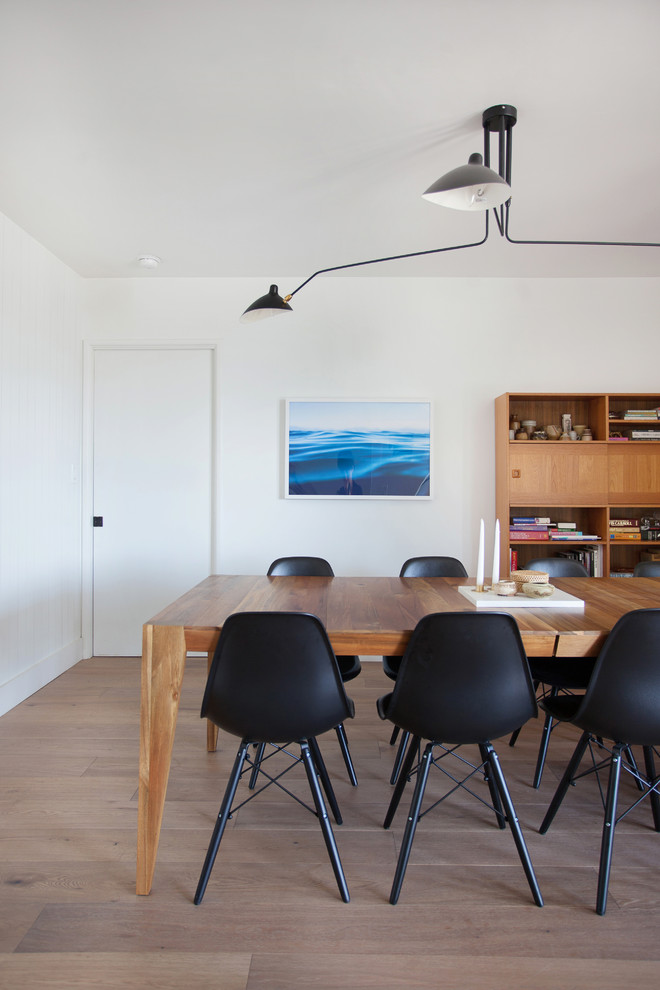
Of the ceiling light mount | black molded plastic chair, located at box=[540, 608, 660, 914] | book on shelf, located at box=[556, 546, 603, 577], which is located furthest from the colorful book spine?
the ceiling light mount

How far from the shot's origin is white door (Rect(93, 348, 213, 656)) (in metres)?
4.10

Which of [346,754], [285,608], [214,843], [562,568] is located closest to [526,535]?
[562,568]

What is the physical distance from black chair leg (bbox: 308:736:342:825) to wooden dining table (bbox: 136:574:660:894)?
339 millimetres

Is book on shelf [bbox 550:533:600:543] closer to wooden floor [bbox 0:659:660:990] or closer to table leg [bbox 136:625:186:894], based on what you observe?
wooden floor [bbox 0:659:660:990]

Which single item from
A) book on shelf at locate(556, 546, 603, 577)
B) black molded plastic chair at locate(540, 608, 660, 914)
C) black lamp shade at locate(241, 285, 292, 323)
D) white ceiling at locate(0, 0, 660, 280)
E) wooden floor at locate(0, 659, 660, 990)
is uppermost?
white ceiling at locate(0, 0, 660, 280)

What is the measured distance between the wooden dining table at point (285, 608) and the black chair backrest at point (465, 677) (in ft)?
0.34

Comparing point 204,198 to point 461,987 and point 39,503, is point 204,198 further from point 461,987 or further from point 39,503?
point 461,987

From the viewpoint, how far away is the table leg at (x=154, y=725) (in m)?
1.70

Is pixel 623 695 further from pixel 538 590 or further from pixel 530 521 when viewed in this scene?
pixel 530 521

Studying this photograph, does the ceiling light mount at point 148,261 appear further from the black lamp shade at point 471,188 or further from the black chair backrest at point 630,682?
the black chair backrest at point 630,682

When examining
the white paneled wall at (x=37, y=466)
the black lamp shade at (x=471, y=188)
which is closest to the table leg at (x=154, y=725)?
the black lamp shade at (x=471, y=188)

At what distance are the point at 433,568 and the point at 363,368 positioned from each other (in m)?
1.66

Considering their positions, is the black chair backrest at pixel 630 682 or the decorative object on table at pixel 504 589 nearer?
the black chair backrest at pixel 630 682

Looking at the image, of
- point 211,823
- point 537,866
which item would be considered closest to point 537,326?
point 537,866
